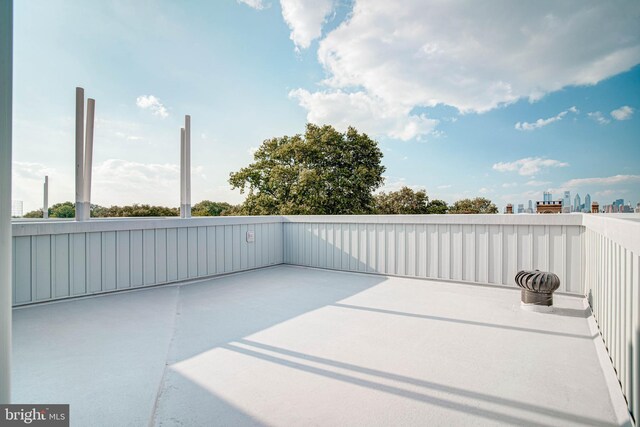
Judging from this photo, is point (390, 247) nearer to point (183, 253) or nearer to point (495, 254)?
point (495, 254)

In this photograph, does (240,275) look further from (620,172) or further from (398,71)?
(620,172)

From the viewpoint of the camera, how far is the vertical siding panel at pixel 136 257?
4.18 m

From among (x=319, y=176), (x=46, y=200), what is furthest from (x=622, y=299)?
(x=319, y=176)

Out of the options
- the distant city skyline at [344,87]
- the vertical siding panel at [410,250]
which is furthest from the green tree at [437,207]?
the vertical siding panel at [410,250]

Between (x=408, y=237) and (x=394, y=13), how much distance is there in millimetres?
5659

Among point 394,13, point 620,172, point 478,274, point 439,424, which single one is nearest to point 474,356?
point 439,424

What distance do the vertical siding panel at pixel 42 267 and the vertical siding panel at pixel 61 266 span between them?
0.06 meters

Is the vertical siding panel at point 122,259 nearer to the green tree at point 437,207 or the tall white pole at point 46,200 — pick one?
the tall white pole at point 46,200

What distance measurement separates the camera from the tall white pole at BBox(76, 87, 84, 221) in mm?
3867

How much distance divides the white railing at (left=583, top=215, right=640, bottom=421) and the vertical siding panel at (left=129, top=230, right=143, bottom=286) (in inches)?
192

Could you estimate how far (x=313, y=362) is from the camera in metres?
2.06

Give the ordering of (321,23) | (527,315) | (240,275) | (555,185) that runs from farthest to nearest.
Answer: (555,185) → (321,23) → (240,275) → (527,315)

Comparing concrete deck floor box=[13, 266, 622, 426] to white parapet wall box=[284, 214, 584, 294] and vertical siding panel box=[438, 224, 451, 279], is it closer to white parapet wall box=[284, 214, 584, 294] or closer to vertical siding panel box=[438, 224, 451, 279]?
white parapet wall box=[284, 214, 584, 294]

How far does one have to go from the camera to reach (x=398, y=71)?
966 cm
